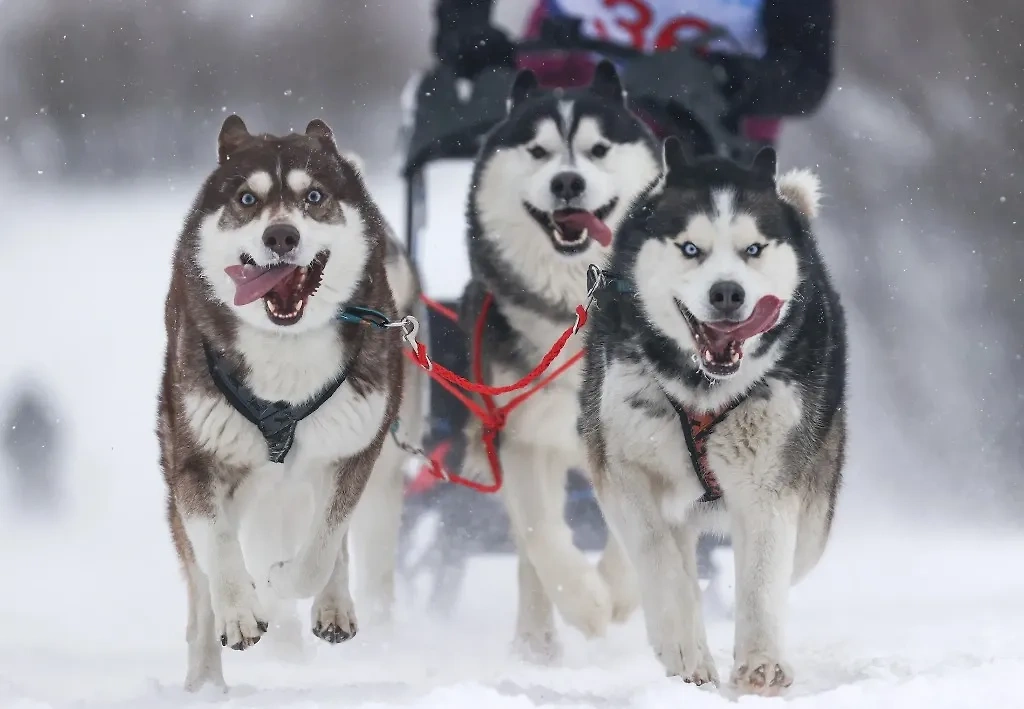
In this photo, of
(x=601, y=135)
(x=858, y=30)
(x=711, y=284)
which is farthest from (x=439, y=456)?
(x=858, y=30)

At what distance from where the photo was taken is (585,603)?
2561mm

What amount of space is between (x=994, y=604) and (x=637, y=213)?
1.44 meters

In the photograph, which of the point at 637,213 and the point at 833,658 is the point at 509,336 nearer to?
the point at 637,213

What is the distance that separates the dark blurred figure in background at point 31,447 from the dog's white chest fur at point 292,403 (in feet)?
4.13

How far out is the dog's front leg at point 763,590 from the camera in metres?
1.87

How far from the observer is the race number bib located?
124 inches

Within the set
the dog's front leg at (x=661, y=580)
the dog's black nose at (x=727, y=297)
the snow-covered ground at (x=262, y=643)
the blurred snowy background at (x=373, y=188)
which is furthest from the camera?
the blurred snowy background at (x=373, y=188)

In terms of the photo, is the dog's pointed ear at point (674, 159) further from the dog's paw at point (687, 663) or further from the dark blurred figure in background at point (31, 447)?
the dark blurred figure in background at point (31, 447)

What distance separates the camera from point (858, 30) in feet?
11.1

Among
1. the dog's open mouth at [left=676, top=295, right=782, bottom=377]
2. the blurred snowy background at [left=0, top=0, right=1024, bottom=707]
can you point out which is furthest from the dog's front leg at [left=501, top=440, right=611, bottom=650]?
the dog's open mouth at [left=676, top=295, right=782, bottom=377]

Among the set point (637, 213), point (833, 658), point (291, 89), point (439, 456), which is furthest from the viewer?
point (291, 89)

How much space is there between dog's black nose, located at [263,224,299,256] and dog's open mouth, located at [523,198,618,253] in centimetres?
82

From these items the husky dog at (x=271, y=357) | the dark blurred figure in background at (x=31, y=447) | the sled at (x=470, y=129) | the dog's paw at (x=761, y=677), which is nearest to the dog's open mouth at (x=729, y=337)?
the dog's paw at (x=761, y=677)

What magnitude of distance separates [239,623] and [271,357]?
0.47 metres
